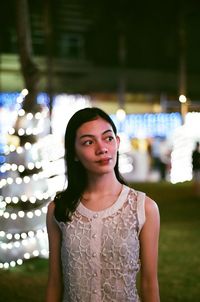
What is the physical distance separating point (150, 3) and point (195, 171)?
2323 centimetres

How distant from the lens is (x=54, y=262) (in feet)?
9.61

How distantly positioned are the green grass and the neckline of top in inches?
179

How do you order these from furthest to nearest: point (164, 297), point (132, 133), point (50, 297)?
point (132, 133) → point (164, 297) → point (50, 297)

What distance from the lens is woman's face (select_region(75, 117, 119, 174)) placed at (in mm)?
2785

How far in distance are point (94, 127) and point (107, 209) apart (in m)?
0.35

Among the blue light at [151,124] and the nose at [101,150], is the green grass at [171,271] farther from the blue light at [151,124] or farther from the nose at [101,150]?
the blue light at [151,124]

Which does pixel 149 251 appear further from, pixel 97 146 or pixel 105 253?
pixel 97 146

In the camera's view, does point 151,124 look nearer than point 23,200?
No

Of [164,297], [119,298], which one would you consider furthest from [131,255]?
[164,297]

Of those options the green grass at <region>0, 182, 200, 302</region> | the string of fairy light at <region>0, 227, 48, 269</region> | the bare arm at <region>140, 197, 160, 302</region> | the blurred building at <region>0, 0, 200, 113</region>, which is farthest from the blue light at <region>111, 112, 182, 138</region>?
the bare arm at <region>140, 197, 160, 302</region>

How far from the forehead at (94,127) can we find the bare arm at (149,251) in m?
0.34

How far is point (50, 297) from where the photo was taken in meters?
2.95

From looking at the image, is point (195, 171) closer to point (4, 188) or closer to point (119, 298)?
point (4, 188)

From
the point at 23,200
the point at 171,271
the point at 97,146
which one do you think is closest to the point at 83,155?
the point at 97,146
